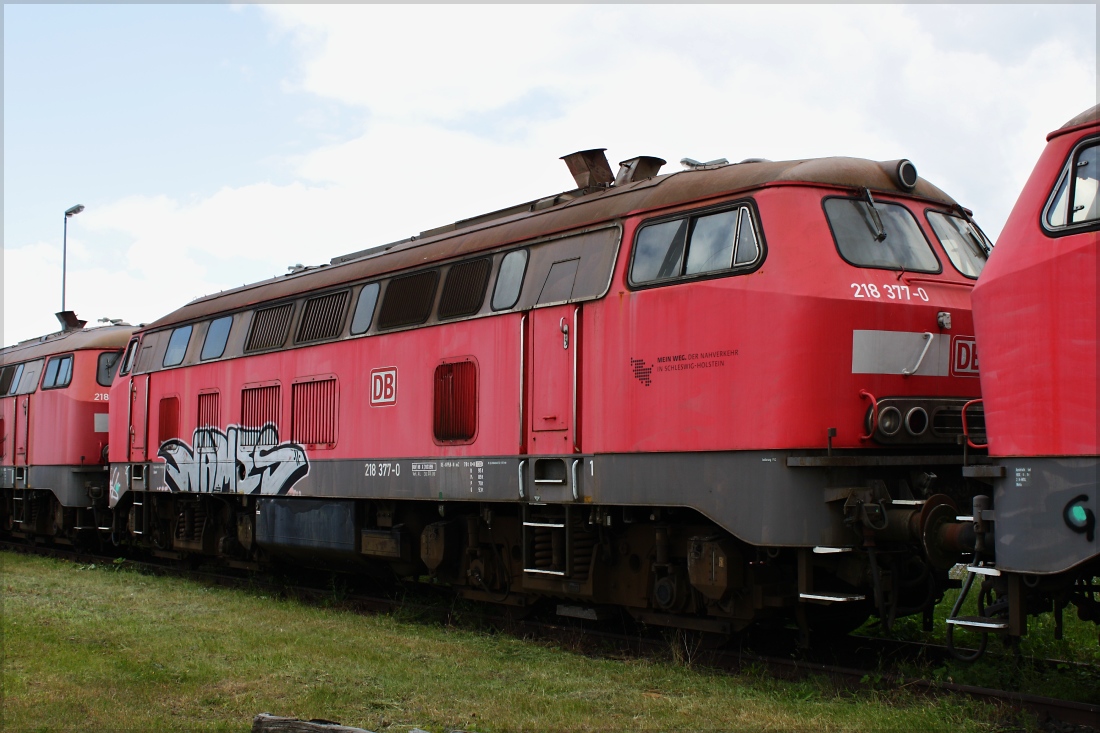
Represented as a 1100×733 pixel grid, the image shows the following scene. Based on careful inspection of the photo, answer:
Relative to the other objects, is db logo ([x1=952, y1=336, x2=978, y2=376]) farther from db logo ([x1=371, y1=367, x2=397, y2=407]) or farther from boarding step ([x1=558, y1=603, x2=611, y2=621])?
db logo ([x1=371, y1=367, x2=397, y2=407])

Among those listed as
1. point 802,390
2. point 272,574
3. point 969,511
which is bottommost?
point 272,574

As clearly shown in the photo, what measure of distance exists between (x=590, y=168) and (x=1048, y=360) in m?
6.58

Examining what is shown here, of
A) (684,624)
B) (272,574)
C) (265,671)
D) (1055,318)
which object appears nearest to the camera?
(1055,318)

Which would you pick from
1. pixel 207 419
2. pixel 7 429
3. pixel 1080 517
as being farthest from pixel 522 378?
pixel 7 429

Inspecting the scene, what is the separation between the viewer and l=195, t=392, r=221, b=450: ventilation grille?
16125mm

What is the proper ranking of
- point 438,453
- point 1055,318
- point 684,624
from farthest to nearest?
point 438,453
point 684,624
point 1055,318

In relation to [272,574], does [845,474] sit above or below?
above

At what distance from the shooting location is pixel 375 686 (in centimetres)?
851

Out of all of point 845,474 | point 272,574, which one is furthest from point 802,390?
point 272,574

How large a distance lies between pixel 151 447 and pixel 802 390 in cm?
1263

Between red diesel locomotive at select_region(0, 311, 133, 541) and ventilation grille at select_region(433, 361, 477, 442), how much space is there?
11571 millimetres

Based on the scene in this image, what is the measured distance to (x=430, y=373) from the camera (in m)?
12.0

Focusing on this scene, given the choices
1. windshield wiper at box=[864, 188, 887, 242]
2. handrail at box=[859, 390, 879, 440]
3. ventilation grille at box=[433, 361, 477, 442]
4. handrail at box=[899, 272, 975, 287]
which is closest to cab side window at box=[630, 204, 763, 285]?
windshield wiper at box=[864, 188, 887, 242]

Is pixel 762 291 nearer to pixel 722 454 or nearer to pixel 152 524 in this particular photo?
pixel 722 454
